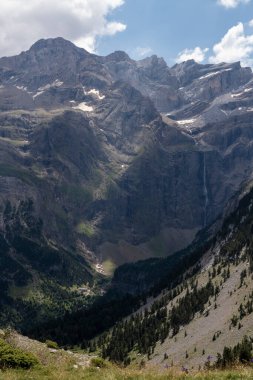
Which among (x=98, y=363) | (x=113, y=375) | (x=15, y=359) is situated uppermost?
(x=98, y=363)

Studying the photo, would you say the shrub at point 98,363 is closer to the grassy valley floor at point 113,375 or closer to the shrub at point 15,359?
the grassy valley floor at point 113,375

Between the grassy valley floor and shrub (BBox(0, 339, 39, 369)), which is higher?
shrub (BBox(0, 339, 39, 369))

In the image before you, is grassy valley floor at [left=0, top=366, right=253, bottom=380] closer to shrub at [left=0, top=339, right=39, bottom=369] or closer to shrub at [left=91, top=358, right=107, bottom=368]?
shrub at [left=0, top=339, right=39, bottom=369]

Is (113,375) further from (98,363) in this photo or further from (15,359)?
(98,363)

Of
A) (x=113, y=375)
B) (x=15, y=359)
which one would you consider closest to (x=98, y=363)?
(x=15, y=359)

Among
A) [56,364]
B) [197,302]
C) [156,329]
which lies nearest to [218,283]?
[197,302]

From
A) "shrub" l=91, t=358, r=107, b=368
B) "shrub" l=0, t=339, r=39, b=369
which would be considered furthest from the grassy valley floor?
"shrub" l=91, t=358, r=107, b=368

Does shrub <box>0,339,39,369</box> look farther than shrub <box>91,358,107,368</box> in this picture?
No

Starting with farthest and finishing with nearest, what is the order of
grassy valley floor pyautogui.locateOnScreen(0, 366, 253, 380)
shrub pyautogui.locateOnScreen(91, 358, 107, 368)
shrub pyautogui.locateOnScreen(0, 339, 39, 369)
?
shrub pyautogui.locateOnScreen(91, 358, 107, 368), shrub pyautogui.locateOnScreen(0, 339, 39, 369), grassy valley floor pyautogui.locateOnScreen(0, 366, 253, 380)

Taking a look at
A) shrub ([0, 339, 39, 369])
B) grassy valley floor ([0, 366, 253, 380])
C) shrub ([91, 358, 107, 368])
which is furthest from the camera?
shrub ([91, 358, 107, 368])

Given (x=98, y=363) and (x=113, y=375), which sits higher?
(x=98, y=363)
